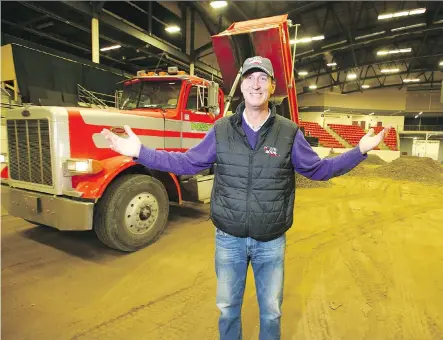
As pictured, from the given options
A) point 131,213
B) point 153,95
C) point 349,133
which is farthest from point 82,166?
point 349,133

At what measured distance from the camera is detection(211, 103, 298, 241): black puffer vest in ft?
4.92

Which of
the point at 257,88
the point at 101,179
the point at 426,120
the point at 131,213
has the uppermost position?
the point at 426,120

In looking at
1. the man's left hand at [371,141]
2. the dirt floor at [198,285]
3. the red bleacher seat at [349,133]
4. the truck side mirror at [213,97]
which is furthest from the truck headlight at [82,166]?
the red bleacher seat at [349,133]

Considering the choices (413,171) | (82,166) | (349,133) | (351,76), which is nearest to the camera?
(82,166)

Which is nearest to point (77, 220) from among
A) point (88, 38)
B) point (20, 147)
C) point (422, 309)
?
point (20, 147)

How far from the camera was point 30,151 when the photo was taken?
3.29 metres

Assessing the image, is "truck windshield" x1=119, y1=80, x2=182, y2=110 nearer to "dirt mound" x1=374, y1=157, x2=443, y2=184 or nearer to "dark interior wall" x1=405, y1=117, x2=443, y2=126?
"dirt mound" x1=374, y1=157, x2=443, y2=184

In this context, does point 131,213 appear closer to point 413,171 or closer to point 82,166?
point 82,166

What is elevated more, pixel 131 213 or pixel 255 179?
pixel 255 179

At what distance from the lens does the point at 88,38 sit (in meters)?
13.6

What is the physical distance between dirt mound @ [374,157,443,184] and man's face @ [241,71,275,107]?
10.6 metres

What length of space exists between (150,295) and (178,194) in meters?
1.68

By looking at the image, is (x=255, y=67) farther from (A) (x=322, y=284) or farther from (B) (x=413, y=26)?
(B) (x=413, y=26)

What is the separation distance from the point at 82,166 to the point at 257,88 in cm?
227
